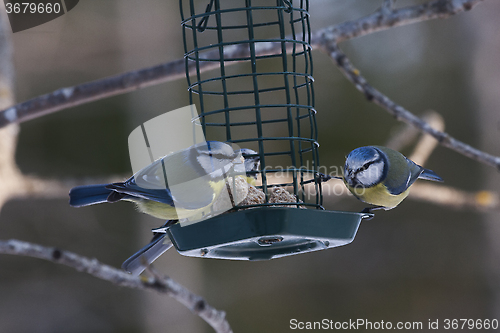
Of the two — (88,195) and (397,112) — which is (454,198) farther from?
(88,195)

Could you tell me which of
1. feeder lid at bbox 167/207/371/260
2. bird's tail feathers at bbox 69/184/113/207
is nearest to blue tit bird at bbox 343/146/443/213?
feeder lid at bbox 167/207/371/260

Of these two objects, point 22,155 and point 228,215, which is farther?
point 22,155

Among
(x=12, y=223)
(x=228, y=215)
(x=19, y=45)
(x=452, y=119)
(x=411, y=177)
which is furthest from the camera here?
(x=452, y=119)

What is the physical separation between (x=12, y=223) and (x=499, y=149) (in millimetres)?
6468

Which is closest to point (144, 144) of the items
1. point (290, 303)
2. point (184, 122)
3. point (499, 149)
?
point (184, 122)

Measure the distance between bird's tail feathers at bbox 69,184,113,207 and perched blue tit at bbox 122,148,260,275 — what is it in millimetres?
330

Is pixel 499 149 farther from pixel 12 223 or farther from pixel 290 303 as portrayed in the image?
pixel 12 223

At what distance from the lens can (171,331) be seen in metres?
6.68

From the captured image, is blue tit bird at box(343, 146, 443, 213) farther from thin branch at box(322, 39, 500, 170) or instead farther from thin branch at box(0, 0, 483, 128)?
thin branch at box(0, 0, 483, 128)

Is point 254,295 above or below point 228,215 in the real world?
below

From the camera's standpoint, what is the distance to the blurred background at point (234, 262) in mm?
6742

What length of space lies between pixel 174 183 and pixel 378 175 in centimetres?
155

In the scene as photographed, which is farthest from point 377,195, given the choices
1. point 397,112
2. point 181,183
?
point 181,183

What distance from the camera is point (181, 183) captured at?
2.58m
